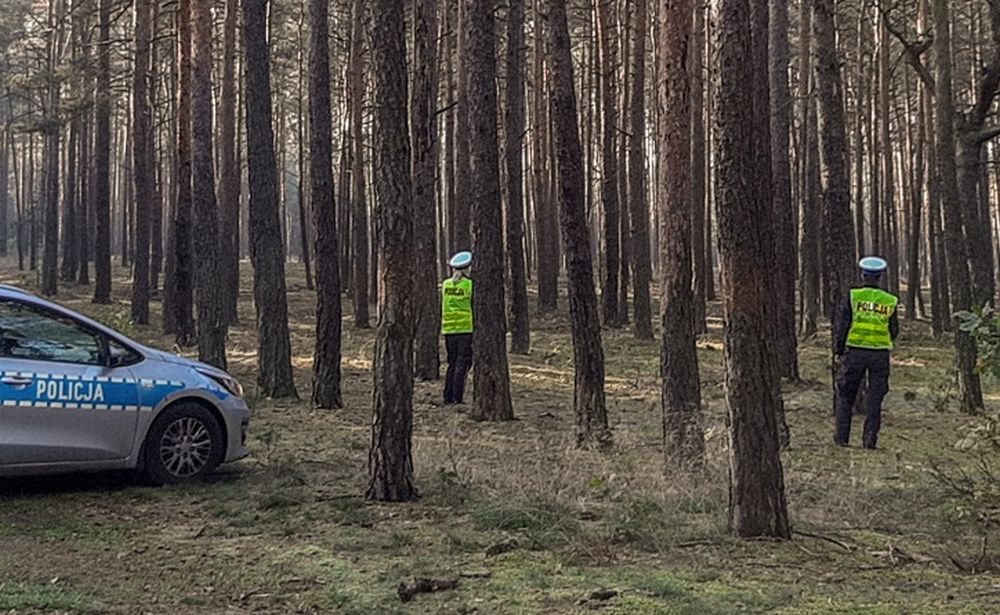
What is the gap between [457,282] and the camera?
48.0 ft

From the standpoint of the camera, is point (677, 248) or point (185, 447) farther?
point (677, 248)

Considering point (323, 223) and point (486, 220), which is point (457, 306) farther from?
point (323, 223)

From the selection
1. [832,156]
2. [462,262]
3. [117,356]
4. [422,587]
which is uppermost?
[832,156]

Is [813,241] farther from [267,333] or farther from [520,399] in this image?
[267,333]

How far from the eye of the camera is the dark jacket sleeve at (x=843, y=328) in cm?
1180

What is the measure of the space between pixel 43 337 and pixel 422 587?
462cm

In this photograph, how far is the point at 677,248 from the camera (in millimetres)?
10016

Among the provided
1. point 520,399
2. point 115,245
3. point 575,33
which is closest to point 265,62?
point 520,399

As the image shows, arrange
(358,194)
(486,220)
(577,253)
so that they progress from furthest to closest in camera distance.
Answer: (358,194), (486,220), (577,253)

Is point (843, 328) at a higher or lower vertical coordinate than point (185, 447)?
higher

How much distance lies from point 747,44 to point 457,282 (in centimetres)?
823

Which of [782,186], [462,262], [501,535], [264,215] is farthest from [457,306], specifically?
[501,535]

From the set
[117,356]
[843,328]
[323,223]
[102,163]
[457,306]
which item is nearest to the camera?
[117,356]

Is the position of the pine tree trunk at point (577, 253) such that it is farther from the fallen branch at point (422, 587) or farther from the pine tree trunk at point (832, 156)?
the fallen branch at point (422, 587)
